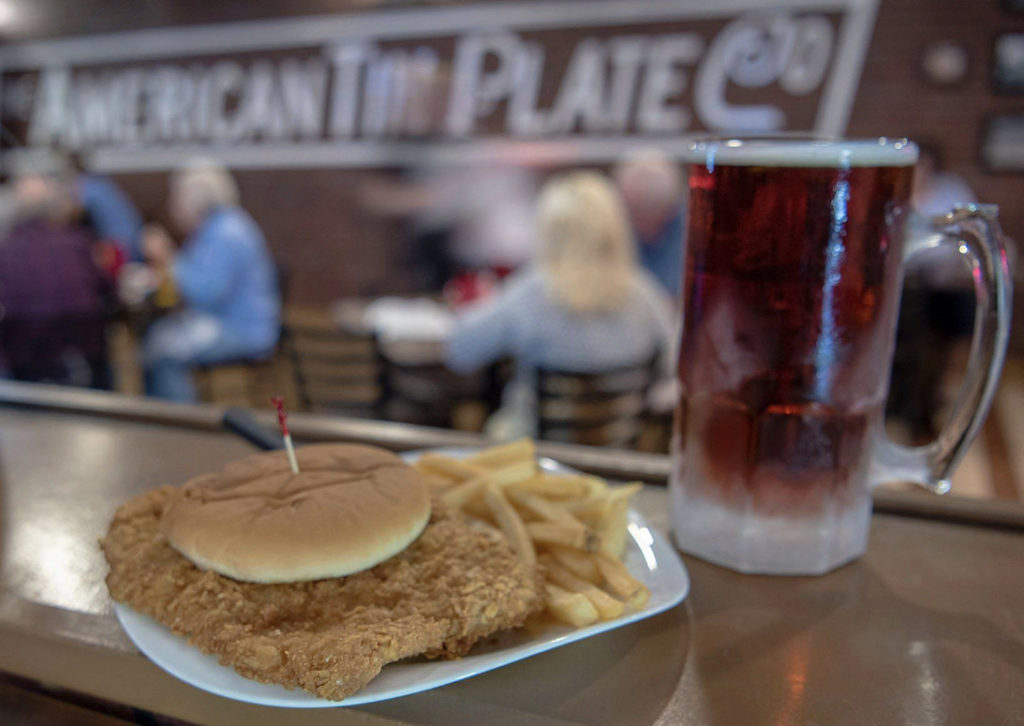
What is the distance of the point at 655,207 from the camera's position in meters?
6.55

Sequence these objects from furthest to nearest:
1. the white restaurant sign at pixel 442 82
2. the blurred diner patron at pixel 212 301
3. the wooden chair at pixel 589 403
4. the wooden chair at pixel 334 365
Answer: the white restaurant sign at pixel 442 82
the blurred diner patron at pixel 212 301
the wooden chair at pixel 334 365
the wooden chair at pixel 589 403

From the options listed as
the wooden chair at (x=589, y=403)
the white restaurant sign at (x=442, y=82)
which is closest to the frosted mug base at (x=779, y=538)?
the wooden chair at (x=589, y=403)

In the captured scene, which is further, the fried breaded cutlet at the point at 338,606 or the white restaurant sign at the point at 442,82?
the white restaurant sign at the point at 442,82

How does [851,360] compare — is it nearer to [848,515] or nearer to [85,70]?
[848,515]

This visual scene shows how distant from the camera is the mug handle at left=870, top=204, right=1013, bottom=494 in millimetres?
847

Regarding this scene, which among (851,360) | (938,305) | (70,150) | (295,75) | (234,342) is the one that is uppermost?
(295,75)

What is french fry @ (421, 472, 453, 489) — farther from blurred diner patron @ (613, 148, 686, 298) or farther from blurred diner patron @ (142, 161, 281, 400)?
blurred diner patron @ (613, 148, 686, 298)

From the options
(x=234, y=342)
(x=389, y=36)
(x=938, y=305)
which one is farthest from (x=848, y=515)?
(x=389, y=36)

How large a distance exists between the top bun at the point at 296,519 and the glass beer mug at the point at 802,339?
1.16 ft

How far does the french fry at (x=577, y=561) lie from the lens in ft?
2.64

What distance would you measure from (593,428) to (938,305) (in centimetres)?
351

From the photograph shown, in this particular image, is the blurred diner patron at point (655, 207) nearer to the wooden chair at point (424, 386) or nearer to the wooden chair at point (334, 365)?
the wooden chair at point (424, 386)

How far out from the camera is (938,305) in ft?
17.6

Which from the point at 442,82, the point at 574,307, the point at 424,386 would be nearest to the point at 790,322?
the point at 574,307
